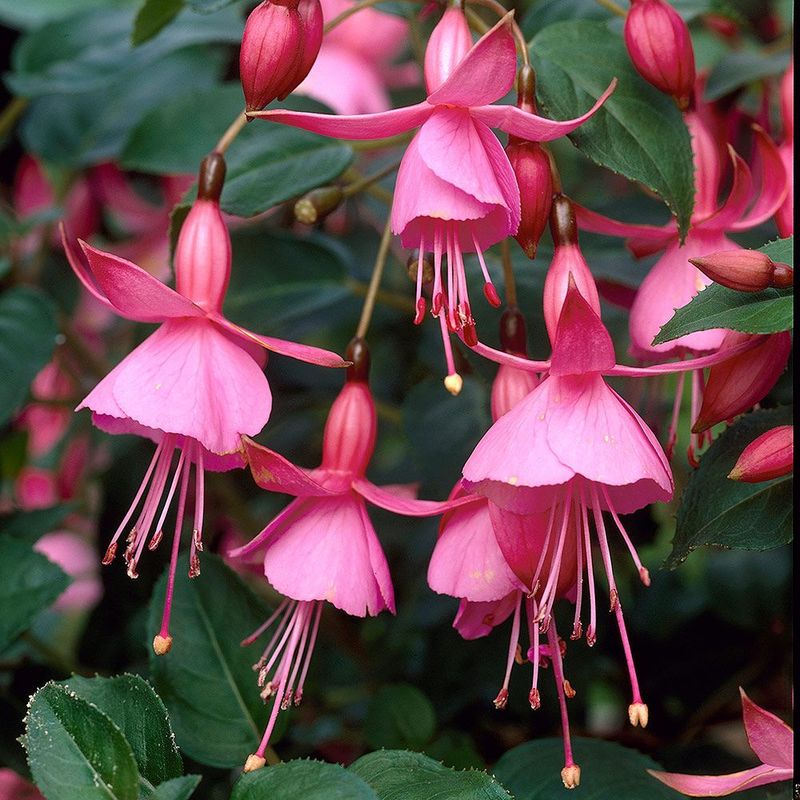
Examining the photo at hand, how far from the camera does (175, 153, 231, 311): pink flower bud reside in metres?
0.66

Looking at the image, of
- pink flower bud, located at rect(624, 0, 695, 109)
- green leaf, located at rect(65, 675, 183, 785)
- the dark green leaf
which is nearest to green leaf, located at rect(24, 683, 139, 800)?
green leaf, located at rect(65, 675, 183, 785)

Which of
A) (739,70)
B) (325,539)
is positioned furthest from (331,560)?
(739,70)

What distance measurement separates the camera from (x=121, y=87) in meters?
1.26

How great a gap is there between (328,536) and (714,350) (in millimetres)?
276

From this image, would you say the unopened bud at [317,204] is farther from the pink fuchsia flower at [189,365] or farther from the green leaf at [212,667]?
the green leaf at [212,667]

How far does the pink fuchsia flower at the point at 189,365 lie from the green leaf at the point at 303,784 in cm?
13

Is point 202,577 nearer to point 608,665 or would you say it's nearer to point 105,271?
point 105,271

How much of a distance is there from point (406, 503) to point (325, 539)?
5 centimetres

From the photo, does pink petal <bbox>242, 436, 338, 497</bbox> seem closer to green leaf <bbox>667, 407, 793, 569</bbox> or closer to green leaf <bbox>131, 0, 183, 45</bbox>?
green leaf <bbox>667, 407, 793, 569</bbox>

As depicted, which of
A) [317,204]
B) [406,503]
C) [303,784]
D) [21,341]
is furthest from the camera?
[21,341]

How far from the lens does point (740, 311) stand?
1.87 ft

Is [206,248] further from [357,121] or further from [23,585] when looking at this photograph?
[23,585]

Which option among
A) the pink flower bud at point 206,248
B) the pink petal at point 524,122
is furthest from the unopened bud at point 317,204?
the pink petal at point 524,122

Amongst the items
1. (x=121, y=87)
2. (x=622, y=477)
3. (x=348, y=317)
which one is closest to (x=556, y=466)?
(x=622, y=477)
